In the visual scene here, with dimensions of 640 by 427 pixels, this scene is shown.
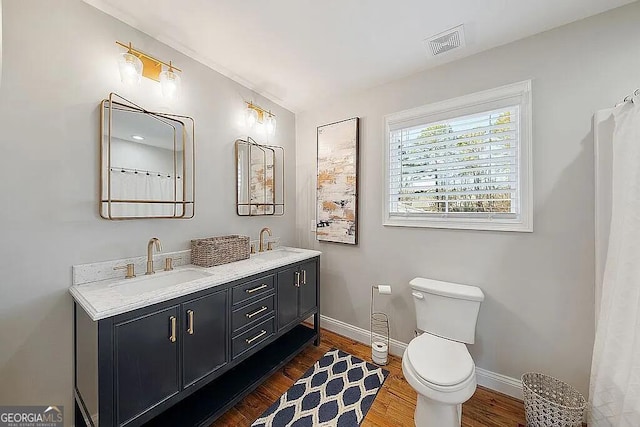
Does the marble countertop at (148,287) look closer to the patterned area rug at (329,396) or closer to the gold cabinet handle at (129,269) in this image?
the gold cabinet handle at (129,269)

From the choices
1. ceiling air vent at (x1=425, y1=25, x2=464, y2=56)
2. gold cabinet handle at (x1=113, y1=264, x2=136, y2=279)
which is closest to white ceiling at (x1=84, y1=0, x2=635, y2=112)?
ceiling air vent at (x1=425, y1=25, x2=464, y2=56)

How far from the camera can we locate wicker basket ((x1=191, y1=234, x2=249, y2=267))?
72.6 inches

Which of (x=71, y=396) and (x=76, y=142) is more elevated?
(x=76, y=142)

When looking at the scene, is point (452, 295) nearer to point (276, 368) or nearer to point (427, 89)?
point (276, 368)

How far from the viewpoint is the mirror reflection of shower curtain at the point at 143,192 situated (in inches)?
62.2

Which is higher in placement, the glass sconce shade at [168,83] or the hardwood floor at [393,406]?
the glass sconce shade at [168,83]

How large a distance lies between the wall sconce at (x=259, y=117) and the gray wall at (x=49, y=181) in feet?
2.76

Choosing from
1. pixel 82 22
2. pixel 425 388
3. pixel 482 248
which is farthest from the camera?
pixel 482 248

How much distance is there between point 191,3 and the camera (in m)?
1.48

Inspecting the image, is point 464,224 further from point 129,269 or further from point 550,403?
point 129,269

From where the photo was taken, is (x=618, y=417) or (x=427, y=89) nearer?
(x=618, y=417)

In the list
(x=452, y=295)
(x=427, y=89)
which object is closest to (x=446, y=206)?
(x=452, y=295)

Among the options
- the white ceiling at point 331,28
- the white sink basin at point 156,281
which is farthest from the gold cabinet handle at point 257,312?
the white ceiling at point 331,28

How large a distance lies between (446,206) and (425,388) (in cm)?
129
